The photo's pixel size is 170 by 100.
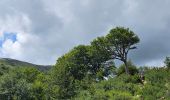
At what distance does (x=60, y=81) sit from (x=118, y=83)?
37.9 meters

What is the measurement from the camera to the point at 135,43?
130 m

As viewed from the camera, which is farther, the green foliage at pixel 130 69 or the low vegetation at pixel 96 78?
the green foliage at pixel 130 69

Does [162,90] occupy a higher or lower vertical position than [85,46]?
lower

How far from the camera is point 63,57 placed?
14925 centimetres

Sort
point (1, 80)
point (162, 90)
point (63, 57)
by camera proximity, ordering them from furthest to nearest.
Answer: point (63, 57) < point (1, 80) < point (162, 90)

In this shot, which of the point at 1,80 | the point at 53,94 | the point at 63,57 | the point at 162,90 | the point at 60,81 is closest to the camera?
the point at 162,90

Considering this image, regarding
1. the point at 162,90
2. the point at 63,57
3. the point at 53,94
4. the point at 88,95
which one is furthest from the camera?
the point at 63,57

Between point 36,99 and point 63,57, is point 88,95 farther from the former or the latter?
point 63,57

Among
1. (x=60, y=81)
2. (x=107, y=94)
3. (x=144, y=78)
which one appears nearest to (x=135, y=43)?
(x=144, y=78)

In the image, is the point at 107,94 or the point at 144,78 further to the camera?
the point at 144,78

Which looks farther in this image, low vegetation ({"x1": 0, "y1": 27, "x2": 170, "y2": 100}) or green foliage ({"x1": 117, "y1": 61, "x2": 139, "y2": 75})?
green foliage ({"x1": 117, "y1": 61, "x2": 139, "y2": 75})

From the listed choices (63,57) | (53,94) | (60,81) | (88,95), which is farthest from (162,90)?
(63,57)

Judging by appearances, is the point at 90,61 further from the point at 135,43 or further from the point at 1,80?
the point at 1,80

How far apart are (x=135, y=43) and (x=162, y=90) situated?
37.6m
